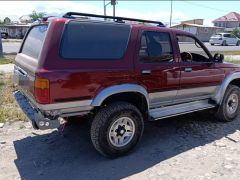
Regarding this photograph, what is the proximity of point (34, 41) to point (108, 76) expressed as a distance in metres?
1.26

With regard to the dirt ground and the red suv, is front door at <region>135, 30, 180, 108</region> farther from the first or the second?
the dirt ground

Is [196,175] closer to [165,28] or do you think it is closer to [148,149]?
[148,149]

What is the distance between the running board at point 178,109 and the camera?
5.13 meters

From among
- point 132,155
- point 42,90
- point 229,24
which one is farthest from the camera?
point 229,24

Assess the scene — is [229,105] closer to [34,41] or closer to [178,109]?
[178,109]

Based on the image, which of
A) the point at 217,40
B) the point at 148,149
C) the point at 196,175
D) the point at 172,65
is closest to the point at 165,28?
the point at 172,65

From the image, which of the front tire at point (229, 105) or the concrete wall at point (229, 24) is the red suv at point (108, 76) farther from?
the concrete wall at point (229, 24)

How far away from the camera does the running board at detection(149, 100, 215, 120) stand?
513 centimetres

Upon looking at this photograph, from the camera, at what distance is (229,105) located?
649 cm

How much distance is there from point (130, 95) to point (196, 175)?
146 centimetres

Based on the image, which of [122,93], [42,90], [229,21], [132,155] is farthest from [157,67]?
[229,21]

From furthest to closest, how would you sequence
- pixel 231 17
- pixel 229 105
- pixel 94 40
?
pixel 231 17 < pixel 229 105 < pixel 94 40

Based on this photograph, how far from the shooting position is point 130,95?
4.86 m

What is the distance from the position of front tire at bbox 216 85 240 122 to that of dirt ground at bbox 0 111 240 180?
257mm
